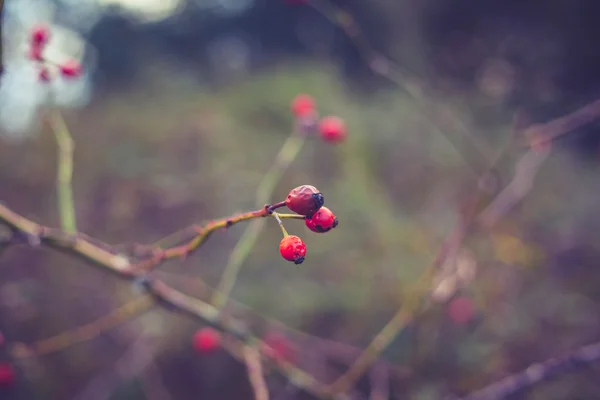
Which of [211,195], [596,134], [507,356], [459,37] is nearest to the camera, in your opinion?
[507,356]

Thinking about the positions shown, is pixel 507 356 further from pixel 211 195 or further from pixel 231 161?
pixel 231 161

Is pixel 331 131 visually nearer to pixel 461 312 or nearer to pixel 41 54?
pixel 41 54

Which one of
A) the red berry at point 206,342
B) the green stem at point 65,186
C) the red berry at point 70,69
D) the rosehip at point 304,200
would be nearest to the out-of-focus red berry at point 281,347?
the red berry at point 206,342

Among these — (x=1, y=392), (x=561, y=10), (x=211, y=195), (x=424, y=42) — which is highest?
(x=424, y=42)

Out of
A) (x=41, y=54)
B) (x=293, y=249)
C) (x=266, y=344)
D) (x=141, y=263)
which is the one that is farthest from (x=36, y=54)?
(x=266, y=344)

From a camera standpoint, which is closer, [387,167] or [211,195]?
[211,195]

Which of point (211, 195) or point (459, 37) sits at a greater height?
point (459, 37)

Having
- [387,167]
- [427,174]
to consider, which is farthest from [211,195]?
[427,174]
